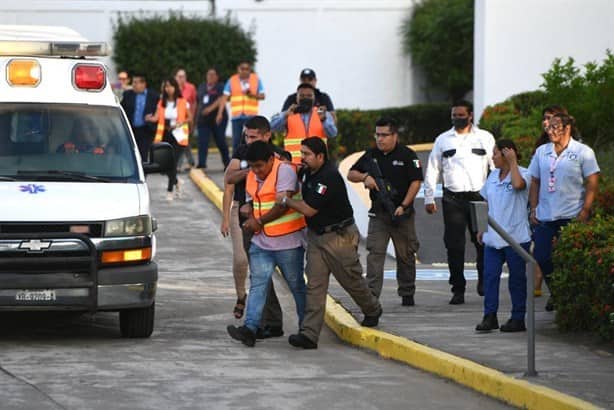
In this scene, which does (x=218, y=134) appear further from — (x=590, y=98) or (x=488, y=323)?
(x=488, y=323)

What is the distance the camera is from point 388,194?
531 inches

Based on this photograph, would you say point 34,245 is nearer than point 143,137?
Yes

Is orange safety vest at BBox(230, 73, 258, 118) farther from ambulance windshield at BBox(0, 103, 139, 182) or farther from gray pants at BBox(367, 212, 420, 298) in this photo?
ambulance windshield at BBox(0, 103, 139, 182)

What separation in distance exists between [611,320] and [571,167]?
7.21ft

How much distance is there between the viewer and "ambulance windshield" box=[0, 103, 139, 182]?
12375 mm

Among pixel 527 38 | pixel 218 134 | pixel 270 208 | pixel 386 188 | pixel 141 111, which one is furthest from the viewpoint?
pixel 218 134

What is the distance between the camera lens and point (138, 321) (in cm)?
1234

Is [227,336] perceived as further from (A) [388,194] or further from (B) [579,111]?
(B) [579,111]

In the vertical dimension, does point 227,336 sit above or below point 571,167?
below

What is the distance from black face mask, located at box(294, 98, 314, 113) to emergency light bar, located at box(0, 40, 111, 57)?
13.3ft

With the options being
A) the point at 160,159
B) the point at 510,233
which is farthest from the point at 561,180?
the point at 160,159

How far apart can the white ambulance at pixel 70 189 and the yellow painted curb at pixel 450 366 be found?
172 cm

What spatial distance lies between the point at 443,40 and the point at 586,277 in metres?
25.8

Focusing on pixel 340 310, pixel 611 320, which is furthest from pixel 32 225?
pixel 611 320
